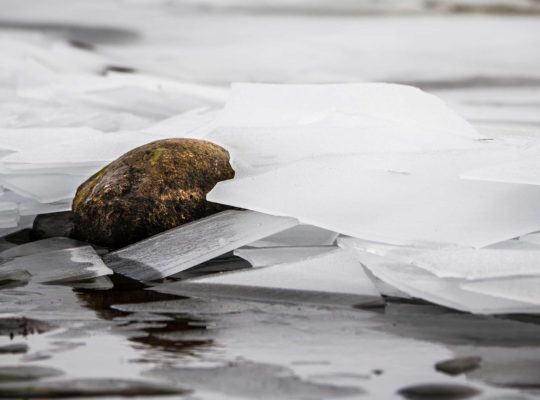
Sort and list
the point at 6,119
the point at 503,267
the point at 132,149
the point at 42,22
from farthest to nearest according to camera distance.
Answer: the point at 42,22
the point at 6,119
the point at 132,149
the point at 503,267

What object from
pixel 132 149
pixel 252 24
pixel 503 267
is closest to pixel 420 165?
pixel 503 267

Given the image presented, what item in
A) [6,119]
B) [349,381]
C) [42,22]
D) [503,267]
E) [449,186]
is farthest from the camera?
[42,22]

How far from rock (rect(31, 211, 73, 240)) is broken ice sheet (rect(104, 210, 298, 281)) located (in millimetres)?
391

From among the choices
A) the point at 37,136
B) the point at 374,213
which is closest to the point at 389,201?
the point at 374,213

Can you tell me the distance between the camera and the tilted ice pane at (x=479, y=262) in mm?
2340

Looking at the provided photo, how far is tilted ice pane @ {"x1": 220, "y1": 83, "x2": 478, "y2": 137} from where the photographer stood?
3436 mm

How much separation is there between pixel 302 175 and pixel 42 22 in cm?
667

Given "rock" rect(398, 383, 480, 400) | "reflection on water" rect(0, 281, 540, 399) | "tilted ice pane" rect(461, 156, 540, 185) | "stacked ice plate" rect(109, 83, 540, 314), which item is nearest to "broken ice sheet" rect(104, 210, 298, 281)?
"stacked ice plate" rect(109, 83, 540, 314)

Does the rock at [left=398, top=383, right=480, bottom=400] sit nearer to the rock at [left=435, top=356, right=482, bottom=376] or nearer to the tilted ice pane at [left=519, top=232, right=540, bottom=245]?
the rock at [left=435, top=356, right=482, bottom=376]

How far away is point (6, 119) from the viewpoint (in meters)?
4.38

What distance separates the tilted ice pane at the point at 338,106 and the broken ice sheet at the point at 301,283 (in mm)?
934

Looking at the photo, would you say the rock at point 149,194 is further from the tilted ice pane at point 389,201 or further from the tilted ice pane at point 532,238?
the tilted ice pane at point 532,238

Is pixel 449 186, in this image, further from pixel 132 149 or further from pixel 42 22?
pixel 42 22

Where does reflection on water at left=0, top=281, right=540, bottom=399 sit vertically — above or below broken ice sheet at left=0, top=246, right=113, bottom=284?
below
